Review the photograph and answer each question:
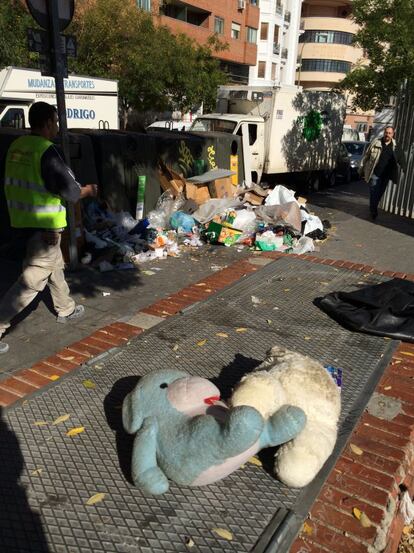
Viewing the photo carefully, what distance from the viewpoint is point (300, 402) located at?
2637 mm

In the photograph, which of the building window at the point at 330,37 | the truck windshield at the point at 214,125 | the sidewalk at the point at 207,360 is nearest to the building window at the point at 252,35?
the building window at the point at 330,37

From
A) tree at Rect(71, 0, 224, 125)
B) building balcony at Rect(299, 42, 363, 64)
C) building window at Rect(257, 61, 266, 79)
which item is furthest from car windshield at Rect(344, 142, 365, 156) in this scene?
building balcony at Rect(299, 42, 363, 64)

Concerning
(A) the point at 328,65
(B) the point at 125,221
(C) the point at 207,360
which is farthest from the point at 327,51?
(C) the point at 207,360

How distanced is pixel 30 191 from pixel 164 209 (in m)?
4.36

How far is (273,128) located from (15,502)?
12.1 metres

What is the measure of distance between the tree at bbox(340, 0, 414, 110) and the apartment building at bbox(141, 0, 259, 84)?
2265 centimetres

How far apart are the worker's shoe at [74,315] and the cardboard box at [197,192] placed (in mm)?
4244

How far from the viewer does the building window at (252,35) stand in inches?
1725

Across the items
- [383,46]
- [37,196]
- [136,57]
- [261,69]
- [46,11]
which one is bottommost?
[37,196]

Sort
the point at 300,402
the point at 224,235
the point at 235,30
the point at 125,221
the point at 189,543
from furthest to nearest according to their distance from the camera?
the point at 235,30, the point at 224,235, the point at 125,221, the point at 300,402, the point at 189,543

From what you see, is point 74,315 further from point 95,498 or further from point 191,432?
point 191,432

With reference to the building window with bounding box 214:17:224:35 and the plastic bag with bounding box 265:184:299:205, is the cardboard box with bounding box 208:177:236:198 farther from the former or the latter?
the building window with bounding box 214:17:224:35

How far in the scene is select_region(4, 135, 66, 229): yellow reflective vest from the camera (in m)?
3.71

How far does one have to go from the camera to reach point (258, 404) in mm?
2543
